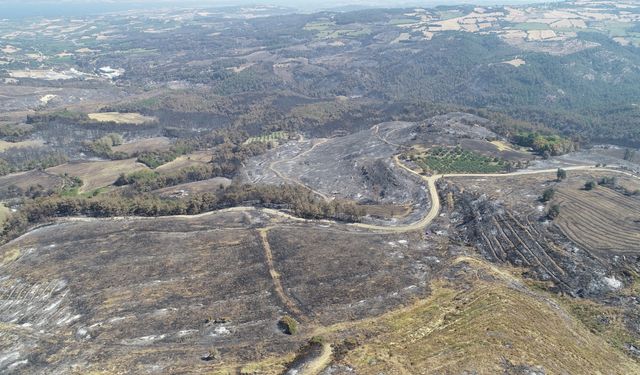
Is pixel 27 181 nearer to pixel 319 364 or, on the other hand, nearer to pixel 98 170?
pixel 98 170

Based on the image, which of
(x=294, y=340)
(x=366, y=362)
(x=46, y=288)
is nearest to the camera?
(x=366, y=362)

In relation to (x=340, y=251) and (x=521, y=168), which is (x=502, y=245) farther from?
(x=521, y=168)

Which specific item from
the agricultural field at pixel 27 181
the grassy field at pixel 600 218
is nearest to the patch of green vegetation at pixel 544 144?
the grassy field at pixel 600 218

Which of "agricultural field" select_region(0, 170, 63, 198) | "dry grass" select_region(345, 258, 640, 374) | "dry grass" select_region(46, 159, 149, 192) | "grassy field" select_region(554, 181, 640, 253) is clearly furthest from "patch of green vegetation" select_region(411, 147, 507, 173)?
"agricultural field" select_region(0, 170, 63, 198)

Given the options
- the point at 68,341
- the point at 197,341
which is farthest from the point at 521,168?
the point at 68,341

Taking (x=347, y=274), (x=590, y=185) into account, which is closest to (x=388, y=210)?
(x=347, y=274)
